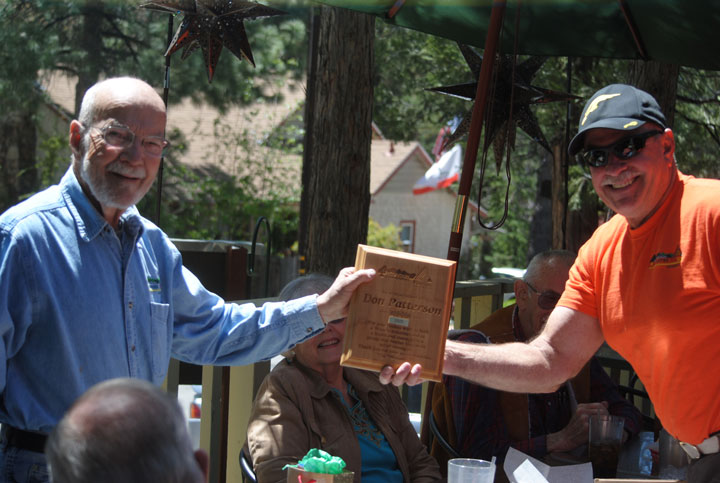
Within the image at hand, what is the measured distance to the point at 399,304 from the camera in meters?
2.33

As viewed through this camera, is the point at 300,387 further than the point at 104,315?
Yes

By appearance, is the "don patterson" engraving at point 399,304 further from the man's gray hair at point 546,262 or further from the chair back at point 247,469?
the man's gray hair at point 546,262

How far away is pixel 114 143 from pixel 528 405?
2117mm

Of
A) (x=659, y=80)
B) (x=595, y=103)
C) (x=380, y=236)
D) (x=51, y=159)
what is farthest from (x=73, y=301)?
(x=380, y=236)

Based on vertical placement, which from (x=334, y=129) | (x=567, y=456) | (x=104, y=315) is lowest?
(x=567, y=456)

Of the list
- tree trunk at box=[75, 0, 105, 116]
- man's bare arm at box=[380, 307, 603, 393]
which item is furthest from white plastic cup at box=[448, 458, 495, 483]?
tree trunk at box=[75, 0, 105, 116]

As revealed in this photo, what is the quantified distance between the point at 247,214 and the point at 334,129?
1366 centimetres

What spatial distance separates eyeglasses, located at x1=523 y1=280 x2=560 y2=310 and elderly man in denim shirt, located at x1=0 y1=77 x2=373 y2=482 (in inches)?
61.0

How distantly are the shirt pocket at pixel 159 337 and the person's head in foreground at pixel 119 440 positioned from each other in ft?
3.40

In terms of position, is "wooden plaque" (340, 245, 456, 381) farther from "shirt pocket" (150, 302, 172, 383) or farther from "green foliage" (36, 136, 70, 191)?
"green foliage" (36, 136, 70, 191)

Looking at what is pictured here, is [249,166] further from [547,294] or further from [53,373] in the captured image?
[53,373]

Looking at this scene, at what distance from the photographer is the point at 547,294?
148 inches

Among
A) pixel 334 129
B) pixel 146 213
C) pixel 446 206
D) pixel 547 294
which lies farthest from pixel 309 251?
pixel 446 206

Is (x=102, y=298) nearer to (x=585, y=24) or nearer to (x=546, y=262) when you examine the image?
(x=546, y=262)
